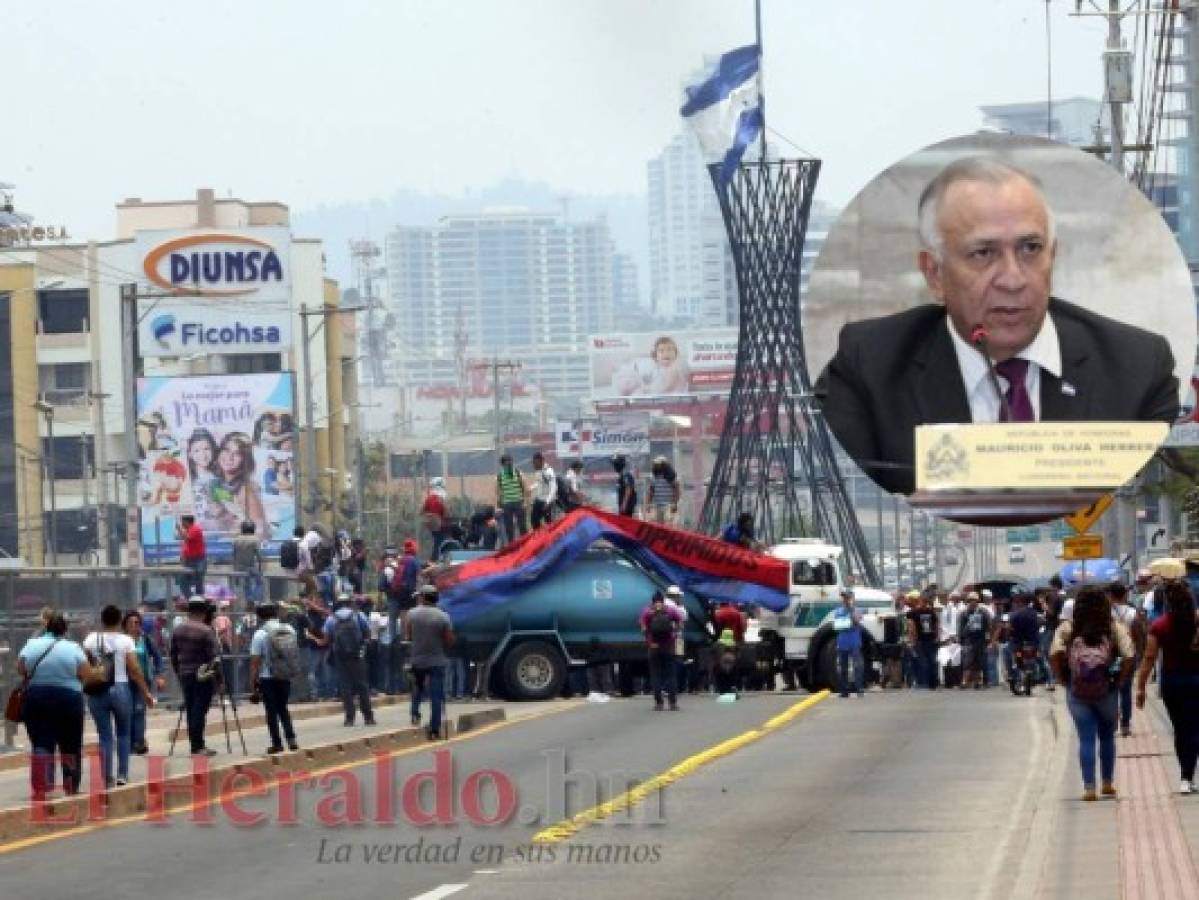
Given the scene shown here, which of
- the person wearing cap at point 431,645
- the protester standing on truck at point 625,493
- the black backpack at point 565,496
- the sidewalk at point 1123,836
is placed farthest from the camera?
the black backpack at point 565,496

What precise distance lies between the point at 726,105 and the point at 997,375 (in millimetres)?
23726

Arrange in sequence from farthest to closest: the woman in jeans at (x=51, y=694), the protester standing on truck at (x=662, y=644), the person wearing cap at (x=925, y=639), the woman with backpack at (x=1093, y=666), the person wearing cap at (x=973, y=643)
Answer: the person wearing cap at (x=925, y=639) → the person wearing cap at (x=973, y=643) → the protester standing on truck at (x=662, y=644) → the woman in jeans at (x=51, y=694) → the woman with backpack at (x=1093, y=666)

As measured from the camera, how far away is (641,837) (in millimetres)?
22312

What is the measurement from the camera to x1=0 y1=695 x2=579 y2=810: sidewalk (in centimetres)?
3097

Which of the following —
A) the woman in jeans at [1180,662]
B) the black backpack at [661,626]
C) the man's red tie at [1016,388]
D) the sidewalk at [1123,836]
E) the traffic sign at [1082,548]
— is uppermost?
the man's red tie at [1016,388]

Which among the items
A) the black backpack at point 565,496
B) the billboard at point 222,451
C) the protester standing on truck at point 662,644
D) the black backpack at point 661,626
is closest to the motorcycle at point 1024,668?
the protester standing on truck at point 662,644

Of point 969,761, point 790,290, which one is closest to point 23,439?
point 790,290

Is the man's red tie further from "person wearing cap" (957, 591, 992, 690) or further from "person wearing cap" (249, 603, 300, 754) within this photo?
"person wearing cap" (957, 591, 992, 690)

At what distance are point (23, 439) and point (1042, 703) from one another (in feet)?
244

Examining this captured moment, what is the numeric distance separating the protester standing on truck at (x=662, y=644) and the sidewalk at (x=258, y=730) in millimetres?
2039

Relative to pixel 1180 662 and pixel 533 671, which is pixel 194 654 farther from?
pixel 533 671

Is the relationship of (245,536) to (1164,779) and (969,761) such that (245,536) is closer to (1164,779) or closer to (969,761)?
(969,761)

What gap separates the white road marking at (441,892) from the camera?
60.5 ft

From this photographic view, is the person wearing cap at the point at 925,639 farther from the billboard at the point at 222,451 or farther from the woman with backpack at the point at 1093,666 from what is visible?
the billboard at the point at 222,451
